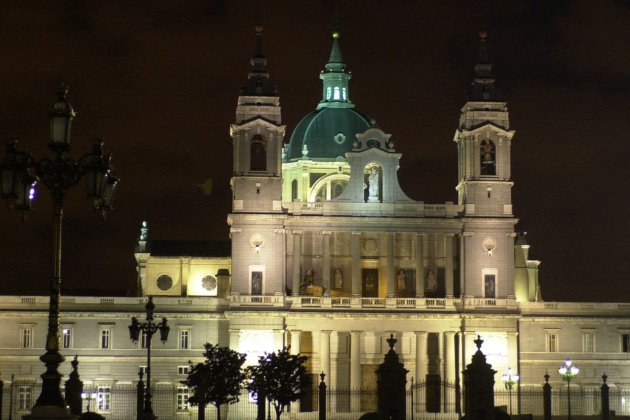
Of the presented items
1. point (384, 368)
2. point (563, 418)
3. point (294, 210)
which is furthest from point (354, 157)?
point (384, 368)

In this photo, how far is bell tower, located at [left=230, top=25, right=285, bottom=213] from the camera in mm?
100062

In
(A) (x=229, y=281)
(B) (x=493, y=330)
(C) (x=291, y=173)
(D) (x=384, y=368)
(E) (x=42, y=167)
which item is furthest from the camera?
(C) (x=291, y=173)

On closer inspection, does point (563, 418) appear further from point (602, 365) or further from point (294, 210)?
point (294, 210)

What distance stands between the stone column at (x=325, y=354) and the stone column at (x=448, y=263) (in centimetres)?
917

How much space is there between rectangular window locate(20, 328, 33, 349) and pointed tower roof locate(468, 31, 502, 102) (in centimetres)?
3623

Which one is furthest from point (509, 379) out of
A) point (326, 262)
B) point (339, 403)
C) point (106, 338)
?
point (106, 338)

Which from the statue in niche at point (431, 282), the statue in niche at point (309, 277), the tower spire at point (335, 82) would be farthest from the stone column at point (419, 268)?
the tower spire at point (335, 82)

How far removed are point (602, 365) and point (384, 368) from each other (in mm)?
49257

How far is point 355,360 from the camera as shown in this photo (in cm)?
9938

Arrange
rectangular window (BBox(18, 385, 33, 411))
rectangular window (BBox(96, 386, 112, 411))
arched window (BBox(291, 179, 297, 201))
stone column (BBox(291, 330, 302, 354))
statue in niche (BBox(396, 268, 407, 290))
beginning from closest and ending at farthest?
rectangular window (BBox(18, 385, 33, 411)) < rectangular window (BBox(96, 386, 112, 411)) < stone column (BBox(291, 330, 302, 354)) < statue in niche (BBox(396, 268, 407, 290)) < arched window (BBox(291, 179, 297, 201))

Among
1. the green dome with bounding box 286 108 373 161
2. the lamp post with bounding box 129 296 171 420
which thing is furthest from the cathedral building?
the lamp post with bounding box 129 296 171 420

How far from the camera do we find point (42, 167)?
31.2 m

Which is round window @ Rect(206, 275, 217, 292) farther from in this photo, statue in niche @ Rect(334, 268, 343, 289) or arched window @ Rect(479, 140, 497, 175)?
arched window @ Rect(479, 140, 497, 175)

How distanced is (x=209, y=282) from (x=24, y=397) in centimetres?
2508
